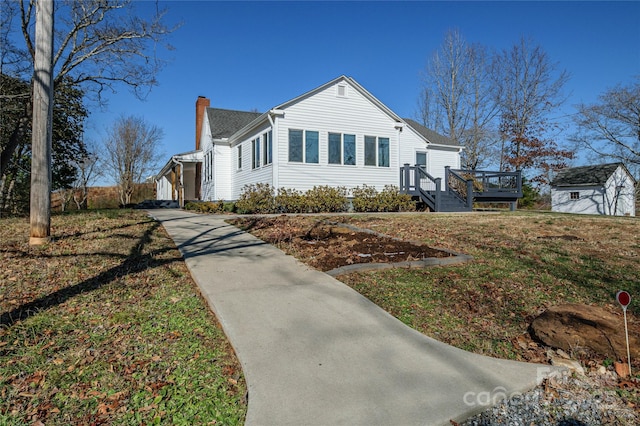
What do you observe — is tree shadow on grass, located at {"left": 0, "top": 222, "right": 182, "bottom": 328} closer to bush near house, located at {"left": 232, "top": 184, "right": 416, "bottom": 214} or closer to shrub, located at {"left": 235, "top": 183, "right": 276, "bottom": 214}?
shrub, located at {"left": 235, "top": 183, "right": 276, "bottom": 214}

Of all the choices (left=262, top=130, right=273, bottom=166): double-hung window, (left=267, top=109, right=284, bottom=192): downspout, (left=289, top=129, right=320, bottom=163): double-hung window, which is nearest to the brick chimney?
(left=262, top=130, right=273, bottom=166): double-hung window

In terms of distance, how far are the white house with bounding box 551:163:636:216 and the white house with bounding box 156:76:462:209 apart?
1845 centimetres

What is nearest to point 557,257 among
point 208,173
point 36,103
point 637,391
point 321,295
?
point 637,391

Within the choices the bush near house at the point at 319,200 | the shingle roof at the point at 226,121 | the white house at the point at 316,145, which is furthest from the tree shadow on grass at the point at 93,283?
the shingle roof at the point at 226,121

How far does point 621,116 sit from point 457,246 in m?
29.8

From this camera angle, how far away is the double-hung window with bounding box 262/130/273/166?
14.8 m

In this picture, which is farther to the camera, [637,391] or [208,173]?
[208,173]

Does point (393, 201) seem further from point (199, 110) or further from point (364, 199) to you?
point (199, 110)

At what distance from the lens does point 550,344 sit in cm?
335

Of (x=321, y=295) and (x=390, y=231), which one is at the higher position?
(x=390, y=231)

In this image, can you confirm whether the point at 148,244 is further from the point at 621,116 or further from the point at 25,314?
the point at 621,116

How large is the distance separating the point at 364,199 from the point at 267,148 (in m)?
4.45

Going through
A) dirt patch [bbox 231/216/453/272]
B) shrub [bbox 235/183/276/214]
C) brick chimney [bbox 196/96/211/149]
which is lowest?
dirt patch [bbox 231/216/453/272]

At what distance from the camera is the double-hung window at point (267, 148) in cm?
1478
